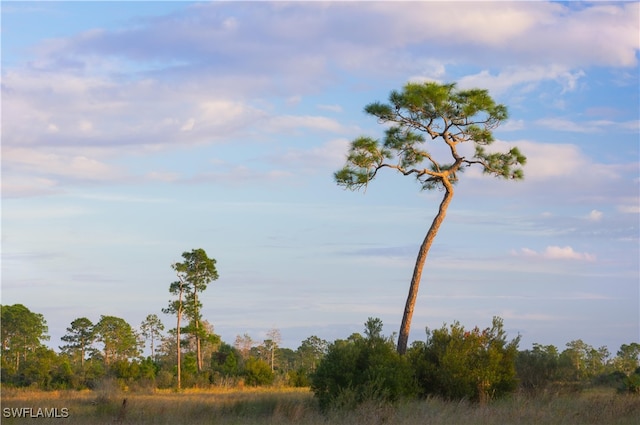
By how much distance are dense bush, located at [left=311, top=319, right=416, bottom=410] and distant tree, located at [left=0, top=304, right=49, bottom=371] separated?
2120 inches

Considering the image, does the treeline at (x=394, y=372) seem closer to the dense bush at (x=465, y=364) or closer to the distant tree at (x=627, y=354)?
the dense bush at (x=465, y=364)

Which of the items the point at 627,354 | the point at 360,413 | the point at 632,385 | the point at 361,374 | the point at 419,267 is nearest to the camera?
the point at 360,413

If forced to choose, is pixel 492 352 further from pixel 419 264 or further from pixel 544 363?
pixel 544 363

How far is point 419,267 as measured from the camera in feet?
78.5

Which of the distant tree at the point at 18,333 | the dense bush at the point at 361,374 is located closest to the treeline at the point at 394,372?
the dense bush at the point at 361,374

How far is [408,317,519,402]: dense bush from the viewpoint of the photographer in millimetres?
20703

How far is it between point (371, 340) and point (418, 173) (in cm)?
710

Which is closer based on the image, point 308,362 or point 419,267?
point 419,267

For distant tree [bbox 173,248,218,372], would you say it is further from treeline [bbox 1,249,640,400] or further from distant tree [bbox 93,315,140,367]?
distant tree [bbox 93,315,140,367]

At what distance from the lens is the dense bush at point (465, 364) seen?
2070cm

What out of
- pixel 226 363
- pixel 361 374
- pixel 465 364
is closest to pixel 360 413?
pixel 361 374

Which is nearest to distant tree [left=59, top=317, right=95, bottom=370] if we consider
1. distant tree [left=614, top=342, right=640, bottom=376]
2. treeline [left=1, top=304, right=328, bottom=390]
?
treeline [left=1, top=304, right=328, bottom=390]

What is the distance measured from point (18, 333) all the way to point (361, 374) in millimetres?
56506

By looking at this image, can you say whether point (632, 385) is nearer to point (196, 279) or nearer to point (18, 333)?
point (196, 279)
